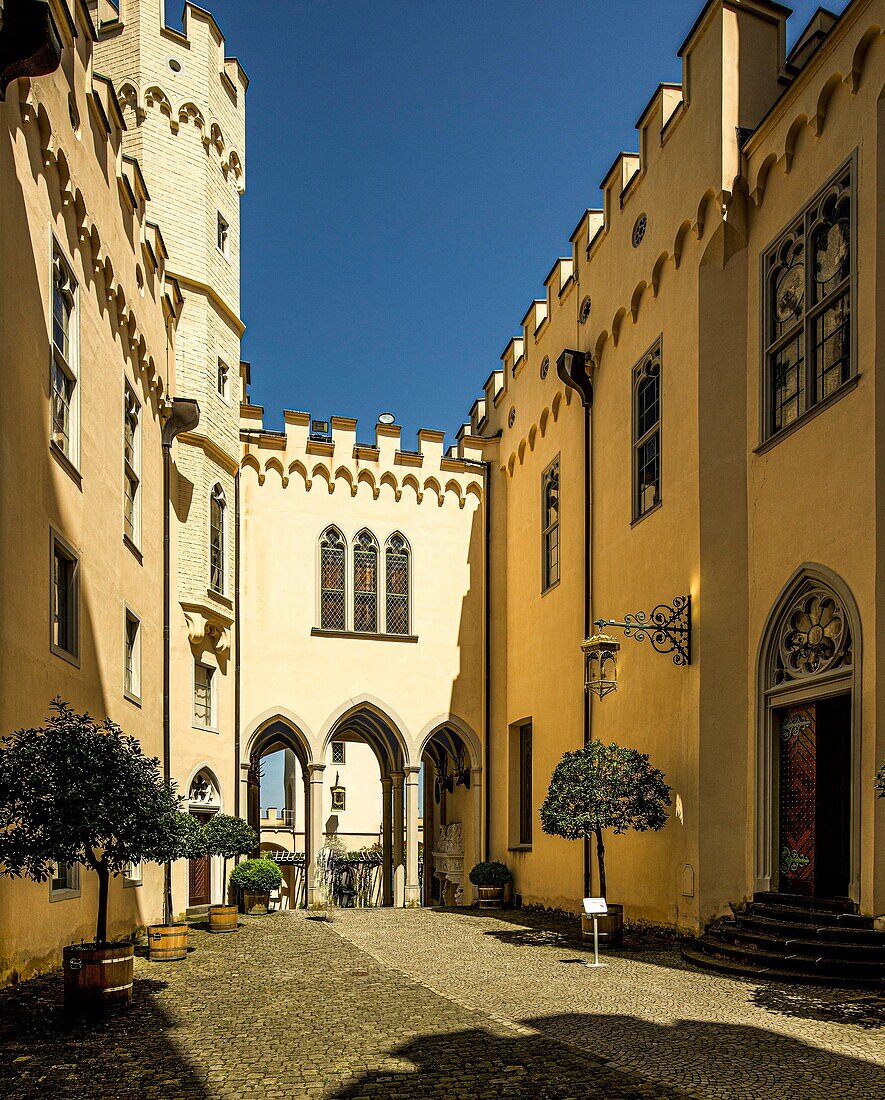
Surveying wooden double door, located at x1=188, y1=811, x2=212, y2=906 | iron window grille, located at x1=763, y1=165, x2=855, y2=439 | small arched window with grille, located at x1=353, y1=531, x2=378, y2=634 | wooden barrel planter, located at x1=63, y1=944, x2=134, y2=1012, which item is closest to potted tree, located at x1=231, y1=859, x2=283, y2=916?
wooden double door, located at x1=188, y1=811, x2=212, y2=906

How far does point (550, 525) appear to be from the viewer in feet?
69.7

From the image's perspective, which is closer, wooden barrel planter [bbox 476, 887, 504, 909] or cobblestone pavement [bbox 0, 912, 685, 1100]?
cobblestone pavement [bbox 0, 912, 685, 1100]

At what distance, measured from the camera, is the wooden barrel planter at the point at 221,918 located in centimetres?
1616

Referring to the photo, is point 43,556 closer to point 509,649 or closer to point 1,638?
point 1,638

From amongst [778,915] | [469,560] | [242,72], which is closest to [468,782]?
[469,560]

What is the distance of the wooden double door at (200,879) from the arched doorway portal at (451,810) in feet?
17.6

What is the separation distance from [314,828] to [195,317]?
10599 millimetres

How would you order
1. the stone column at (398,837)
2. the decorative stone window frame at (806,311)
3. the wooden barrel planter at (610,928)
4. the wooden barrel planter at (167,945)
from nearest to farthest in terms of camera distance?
the decorative stone window frame at (806,311), the wooden barrel planter at (167,945), the wooden barrel planter at (610,928), the stone column at (398,837)

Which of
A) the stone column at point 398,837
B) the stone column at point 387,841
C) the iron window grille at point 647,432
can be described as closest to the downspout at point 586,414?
the iron window grille at point 647,432

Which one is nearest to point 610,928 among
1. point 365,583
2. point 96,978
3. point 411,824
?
point 96,978

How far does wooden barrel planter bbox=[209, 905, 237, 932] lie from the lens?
636 inches

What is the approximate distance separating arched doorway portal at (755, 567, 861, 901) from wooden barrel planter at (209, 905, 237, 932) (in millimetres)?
8020

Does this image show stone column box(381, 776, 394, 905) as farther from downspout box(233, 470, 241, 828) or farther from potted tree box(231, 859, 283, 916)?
potted tree box(231, 859, 283, 916)

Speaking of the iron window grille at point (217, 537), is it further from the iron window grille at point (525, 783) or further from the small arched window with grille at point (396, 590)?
the iron window grille at point (525, 783)
